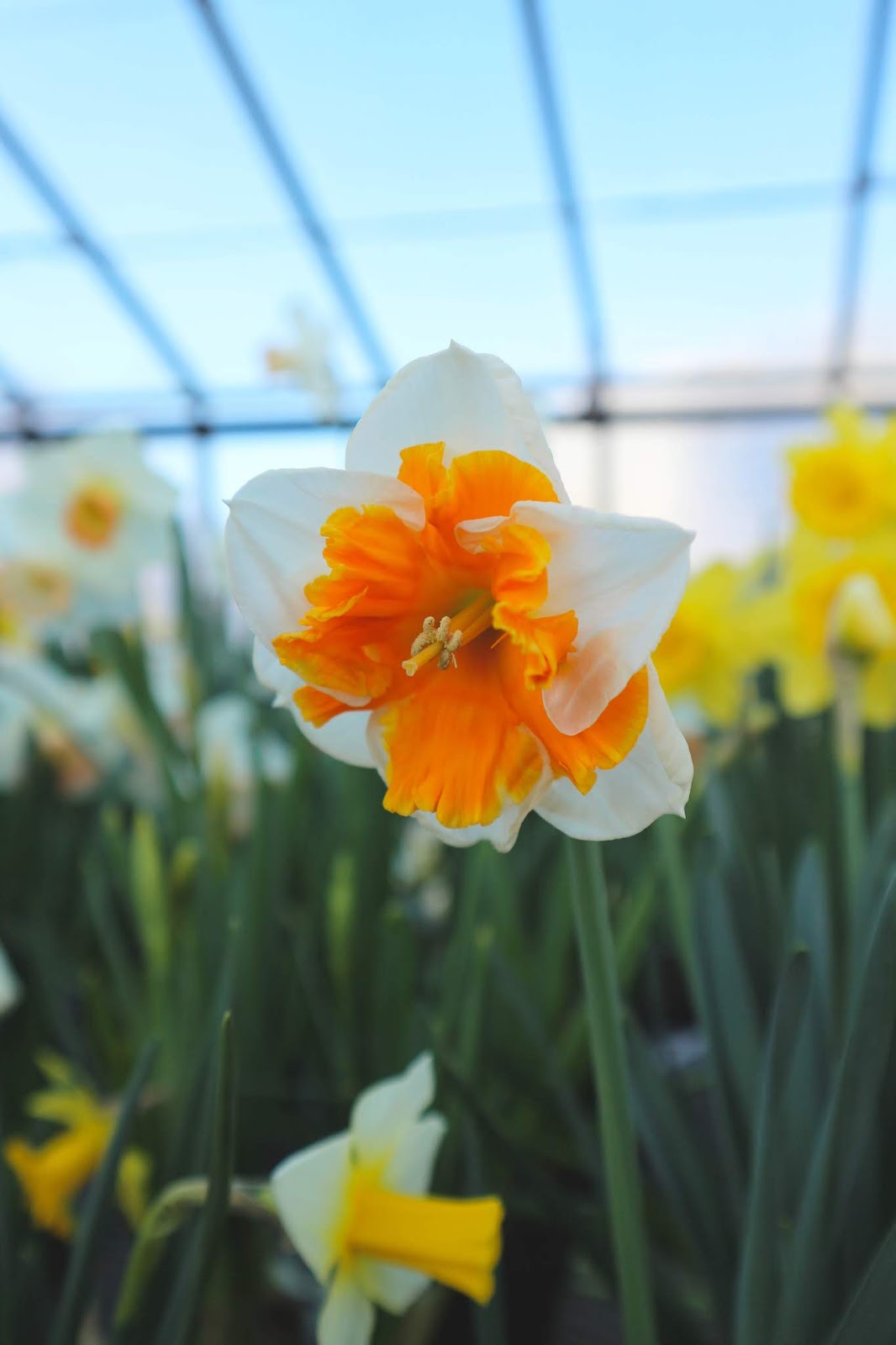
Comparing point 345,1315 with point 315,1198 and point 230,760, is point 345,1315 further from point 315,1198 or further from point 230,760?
point 230,760

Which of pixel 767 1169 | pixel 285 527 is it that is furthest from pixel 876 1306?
pixel 285 527

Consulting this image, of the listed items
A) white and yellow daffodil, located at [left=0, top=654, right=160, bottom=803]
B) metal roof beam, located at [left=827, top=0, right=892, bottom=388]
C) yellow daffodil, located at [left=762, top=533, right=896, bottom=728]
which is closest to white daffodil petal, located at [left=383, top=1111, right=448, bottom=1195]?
yellow daffodil, located at [left=762, top=533, right=896, bottom=728]

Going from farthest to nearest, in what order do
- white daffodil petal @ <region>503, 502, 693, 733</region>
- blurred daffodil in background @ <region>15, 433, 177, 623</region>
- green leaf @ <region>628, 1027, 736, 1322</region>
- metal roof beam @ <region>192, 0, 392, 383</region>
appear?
1. metal roof beam @ <region>192, 0, 392, 383</region>
2. blurred daffodil in background @ <region>15, 433, 177, 623</region>
3. green leaf @ <region>628, 1027, 736, 1322</region>
4. white daffodil petal @ <region>503, 502, 693, 733</region>

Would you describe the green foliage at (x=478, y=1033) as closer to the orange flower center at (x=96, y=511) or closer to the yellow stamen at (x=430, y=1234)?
the yellow stamen at (x=430, y=1234)

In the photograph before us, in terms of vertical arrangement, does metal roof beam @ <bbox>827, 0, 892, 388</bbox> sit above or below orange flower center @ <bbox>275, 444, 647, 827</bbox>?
above

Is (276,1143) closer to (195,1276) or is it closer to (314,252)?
(195,1276)

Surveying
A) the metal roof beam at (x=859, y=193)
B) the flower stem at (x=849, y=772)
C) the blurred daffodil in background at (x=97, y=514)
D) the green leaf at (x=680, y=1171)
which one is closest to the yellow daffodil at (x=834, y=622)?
the flower stem at (x=849, y=772)

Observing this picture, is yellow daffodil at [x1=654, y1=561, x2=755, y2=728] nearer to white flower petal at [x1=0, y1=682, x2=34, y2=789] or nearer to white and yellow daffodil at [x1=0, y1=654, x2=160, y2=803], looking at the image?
white and yellow daffodil at [x1=0, y1=654, x2=160, y2=803]
